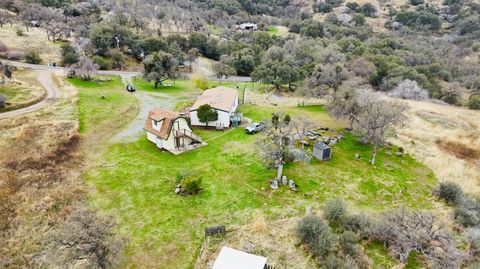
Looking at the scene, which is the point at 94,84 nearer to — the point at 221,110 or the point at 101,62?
the point at 101,62

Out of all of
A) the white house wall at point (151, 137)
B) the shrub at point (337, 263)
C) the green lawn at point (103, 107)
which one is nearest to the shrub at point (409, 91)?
the white house wall at point (151, 137)

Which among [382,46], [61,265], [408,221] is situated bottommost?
[61,265]

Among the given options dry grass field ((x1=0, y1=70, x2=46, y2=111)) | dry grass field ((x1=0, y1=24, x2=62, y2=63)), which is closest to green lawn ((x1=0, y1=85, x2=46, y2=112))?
dry grass field ((x1=0, y1=70, x2=46, y2=111))

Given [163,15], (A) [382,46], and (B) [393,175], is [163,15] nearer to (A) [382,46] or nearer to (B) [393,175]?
(A) [382,46]

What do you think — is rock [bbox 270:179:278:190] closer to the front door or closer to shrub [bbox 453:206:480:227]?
the front door

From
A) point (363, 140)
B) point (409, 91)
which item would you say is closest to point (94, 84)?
point (363, 140)

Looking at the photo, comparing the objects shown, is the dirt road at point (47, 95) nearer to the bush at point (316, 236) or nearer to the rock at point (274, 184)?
the rock at point (274, 184)

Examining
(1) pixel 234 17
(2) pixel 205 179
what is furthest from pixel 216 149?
(1) pixel 234 17
